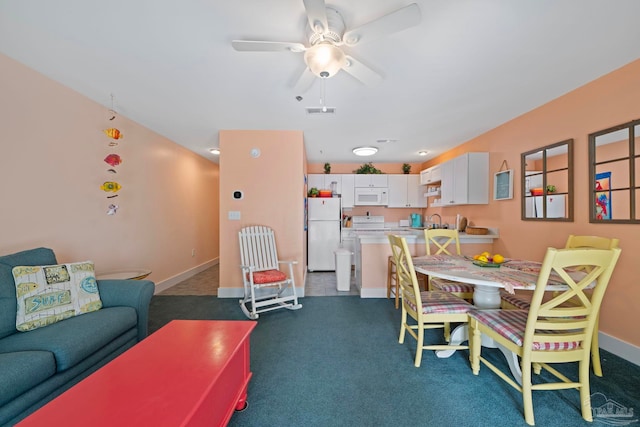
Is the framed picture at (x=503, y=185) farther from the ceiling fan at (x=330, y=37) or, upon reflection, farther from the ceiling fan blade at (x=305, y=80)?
the ceiling fan blade at (x=305, y=80)

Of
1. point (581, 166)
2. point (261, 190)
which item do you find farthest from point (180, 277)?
point (581, 166)

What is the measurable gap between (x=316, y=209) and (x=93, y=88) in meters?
3.69

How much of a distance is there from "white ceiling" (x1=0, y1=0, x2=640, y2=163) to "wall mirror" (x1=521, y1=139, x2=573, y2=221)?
561 millimetres

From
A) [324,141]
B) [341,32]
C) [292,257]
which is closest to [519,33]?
[341,32]

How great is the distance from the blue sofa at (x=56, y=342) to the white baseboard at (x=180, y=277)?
2.01 metres

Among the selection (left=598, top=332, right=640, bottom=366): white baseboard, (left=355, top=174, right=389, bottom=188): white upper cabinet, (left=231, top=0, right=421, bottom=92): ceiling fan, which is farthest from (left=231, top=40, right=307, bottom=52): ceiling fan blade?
(left=355, top=174, right=389, bottom=188): white upper cabinet

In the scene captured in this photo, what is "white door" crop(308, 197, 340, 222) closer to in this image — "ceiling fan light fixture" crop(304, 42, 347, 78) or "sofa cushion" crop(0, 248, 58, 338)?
"ceiling fan light fixture" crop(304, 42, 347, 78)

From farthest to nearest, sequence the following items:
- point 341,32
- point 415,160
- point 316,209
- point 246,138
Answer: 1. point 415,160
2. point 316,209
3. point 246,138
4. point 341,32

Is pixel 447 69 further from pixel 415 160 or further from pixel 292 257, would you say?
pixel 415 160

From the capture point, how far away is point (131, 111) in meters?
3.06

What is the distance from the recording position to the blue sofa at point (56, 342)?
1277mm

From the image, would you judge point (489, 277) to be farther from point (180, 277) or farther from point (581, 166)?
point (180, 277)

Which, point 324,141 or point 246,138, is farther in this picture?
point 324,141

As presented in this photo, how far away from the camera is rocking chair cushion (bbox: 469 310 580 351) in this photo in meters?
1.45
